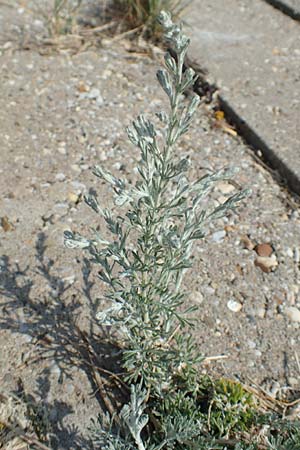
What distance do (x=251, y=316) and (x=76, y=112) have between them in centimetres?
132

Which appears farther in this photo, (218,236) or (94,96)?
(94,96)

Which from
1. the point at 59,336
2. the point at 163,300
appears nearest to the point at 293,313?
→ the point at 163,300

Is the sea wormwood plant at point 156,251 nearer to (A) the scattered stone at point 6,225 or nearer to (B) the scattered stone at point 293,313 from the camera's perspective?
Result: (B) the scattered stone at point 293,313

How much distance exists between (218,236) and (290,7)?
1985 mm

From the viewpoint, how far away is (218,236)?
2285mm

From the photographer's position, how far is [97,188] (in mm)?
2436

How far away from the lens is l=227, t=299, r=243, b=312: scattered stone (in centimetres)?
203

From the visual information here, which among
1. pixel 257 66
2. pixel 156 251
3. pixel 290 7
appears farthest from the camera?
pixel 290 7

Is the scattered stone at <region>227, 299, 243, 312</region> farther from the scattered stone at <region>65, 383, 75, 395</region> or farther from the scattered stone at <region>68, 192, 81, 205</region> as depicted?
the scattered stone at <region>68, 192, 81, 205</region>

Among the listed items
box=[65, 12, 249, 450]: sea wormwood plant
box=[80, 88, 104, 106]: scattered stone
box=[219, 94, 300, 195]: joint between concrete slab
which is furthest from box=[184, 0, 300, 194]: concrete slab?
box=[65, 12, 249, 450]: sea wormwood plant

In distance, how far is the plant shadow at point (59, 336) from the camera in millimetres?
1753

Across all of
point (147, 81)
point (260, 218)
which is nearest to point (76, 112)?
point (147, 81)

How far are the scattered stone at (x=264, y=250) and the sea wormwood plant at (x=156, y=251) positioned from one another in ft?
2.08

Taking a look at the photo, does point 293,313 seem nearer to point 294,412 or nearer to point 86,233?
point 294,412
